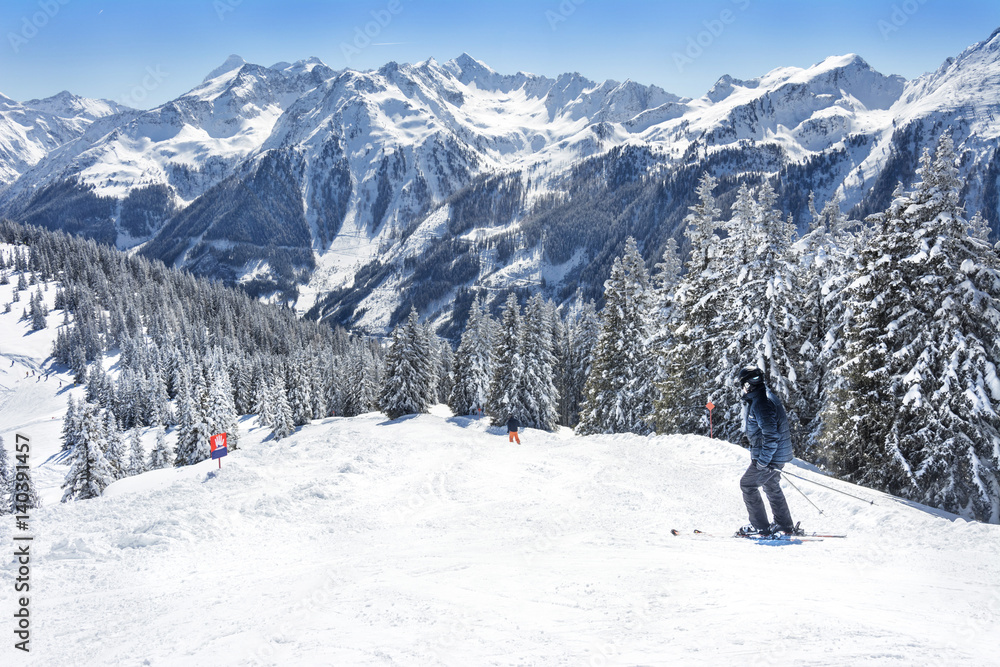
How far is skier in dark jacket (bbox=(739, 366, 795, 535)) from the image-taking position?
8930mm

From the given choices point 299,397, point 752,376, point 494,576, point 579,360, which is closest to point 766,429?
point 752,376

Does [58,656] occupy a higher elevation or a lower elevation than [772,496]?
lower

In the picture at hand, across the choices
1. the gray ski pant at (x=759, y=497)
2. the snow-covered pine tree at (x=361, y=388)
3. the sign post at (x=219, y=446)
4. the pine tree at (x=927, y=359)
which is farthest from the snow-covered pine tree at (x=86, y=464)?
the pine tree at (x=927, y=359)

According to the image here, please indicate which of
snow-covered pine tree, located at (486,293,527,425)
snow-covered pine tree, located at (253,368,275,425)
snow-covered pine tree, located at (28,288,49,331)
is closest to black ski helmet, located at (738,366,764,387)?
snow-covered pine tree, located at (486,293,527,425)

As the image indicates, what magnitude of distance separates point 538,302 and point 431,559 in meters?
34.7

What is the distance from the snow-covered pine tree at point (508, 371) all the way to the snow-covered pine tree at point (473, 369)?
4.40 m

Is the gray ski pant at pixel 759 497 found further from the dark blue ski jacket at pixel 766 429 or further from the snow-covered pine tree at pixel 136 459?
the snow-covered pine tree at pixel 136 459

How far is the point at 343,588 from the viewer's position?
7.68 metres

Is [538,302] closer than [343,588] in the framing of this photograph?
No

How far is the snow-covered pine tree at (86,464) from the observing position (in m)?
37.1

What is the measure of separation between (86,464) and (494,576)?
4313cm

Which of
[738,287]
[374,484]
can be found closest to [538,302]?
[738,287]

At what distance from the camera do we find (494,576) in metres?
7.82

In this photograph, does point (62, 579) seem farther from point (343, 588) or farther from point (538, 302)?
point (538, 302)
